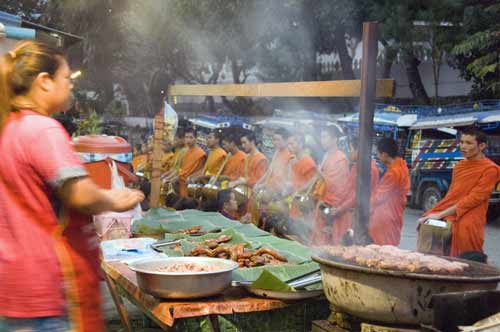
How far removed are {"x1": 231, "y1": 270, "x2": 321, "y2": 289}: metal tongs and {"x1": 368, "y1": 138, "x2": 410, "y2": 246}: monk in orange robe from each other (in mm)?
3153

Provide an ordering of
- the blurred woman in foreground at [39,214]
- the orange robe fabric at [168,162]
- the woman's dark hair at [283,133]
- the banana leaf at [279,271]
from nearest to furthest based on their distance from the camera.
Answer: the blurred woman in foreground at [39,214]
the banana leaf at [279,271]
the woman's dark hair at [283,133]
the orange robe fabric at [168,162]

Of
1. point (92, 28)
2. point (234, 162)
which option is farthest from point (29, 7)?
point (234, 162)

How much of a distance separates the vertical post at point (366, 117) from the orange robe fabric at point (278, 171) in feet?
17.1

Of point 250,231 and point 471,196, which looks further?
point 471,196

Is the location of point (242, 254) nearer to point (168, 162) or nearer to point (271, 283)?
point (271, 283)

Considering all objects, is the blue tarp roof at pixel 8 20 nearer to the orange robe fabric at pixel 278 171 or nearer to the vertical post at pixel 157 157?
the vertical post at pixel 157 157

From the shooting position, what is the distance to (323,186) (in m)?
8.86

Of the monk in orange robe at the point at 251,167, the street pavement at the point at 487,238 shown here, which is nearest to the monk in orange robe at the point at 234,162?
the monk in orange robe at the point at 251,167

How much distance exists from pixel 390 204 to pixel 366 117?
310 cm

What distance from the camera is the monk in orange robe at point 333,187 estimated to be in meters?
8.38

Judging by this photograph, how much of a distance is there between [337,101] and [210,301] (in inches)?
786

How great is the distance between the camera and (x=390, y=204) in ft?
24.1

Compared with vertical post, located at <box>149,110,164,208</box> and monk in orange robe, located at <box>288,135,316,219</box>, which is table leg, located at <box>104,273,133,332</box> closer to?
vertical post, located at <box>149,110,164,208</box>

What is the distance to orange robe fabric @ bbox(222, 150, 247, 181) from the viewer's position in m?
11.4
